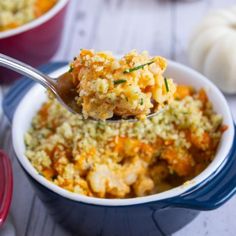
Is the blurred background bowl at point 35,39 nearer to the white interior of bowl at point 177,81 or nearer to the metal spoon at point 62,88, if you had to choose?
the white interior of bowl at point 177,81

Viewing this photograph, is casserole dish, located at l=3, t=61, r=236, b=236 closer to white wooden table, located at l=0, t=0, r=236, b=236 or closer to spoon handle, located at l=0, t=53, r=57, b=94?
spoon handle, located at l=0, t=53, r=57, b=94

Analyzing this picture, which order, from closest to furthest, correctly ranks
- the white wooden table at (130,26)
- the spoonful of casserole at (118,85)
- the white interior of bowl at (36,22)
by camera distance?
the spoonful of casserole at (118,85) < the white interior of bowl at (36,22) < the white wooden table at (130,26)

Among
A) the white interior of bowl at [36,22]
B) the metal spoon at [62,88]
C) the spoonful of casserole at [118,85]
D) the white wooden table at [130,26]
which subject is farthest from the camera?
the white wooden table at [130,26]

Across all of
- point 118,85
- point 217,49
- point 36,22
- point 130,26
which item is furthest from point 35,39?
point 118,85

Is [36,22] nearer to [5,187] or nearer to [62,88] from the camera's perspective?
[62,88]

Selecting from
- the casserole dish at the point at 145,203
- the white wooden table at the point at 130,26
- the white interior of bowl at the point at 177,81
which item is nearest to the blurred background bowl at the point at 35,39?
the white wooden table at the point at 130,26

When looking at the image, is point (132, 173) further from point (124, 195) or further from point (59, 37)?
point (59, 37)
